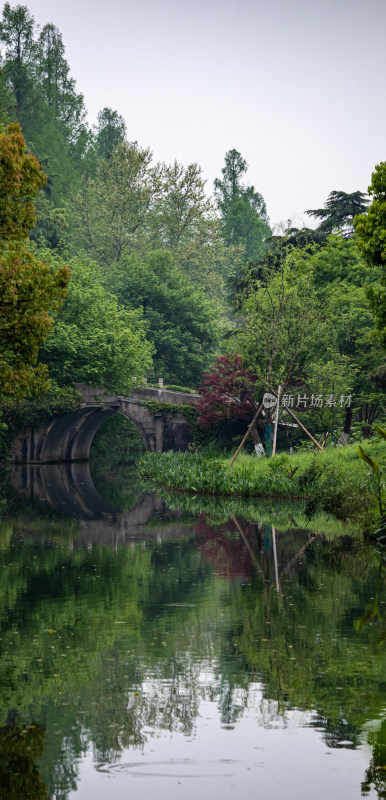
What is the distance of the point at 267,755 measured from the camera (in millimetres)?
7195

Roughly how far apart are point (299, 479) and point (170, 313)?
31787 millimetres

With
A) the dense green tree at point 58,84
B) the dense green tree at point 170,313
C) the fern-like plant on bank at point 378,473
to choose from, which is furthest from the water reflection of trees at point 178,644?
the dense green tree at point 58,84

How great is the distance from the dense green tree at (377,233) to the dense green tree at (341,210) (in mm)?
30983

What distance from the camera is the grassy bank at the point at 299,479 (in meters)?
22.2

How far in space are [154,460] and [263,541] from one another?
22.6m

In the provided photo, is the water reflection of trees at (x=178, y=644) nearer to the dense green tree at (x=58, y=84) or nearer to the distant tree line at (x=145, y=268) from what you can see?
the distant tree line at (x=145, y=268)

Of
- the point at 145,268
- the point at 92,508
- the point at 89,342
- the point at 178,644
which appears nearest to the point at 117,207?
the point at 145,268

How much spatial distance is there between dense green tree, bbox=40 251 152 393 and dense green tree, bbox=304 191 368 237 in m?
12.3

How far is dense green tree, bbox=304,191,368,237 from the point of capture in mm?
49219

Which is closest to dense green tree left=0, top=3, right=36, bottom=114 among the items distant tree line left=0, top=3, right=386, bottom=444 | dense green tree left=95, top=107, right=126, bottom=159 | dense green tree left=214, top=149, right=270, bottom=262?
distant tree line left=0, top=3, right=386, bottom=444

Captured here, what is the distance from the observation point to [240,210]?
9294 cm

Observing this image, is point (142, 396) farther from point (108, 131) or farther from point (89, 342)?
point (108, 131)

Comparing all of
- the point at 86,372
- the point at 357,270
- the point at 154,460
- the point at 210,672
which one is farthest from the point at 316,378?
the point at 210,672

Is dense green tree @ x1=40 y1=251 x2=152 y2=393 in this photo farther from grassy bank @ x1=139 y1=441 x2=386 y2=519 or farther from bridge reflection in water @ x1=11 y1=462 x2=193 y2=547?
grassy bank @ x1=139 y1=441 x2=386 y2=519
